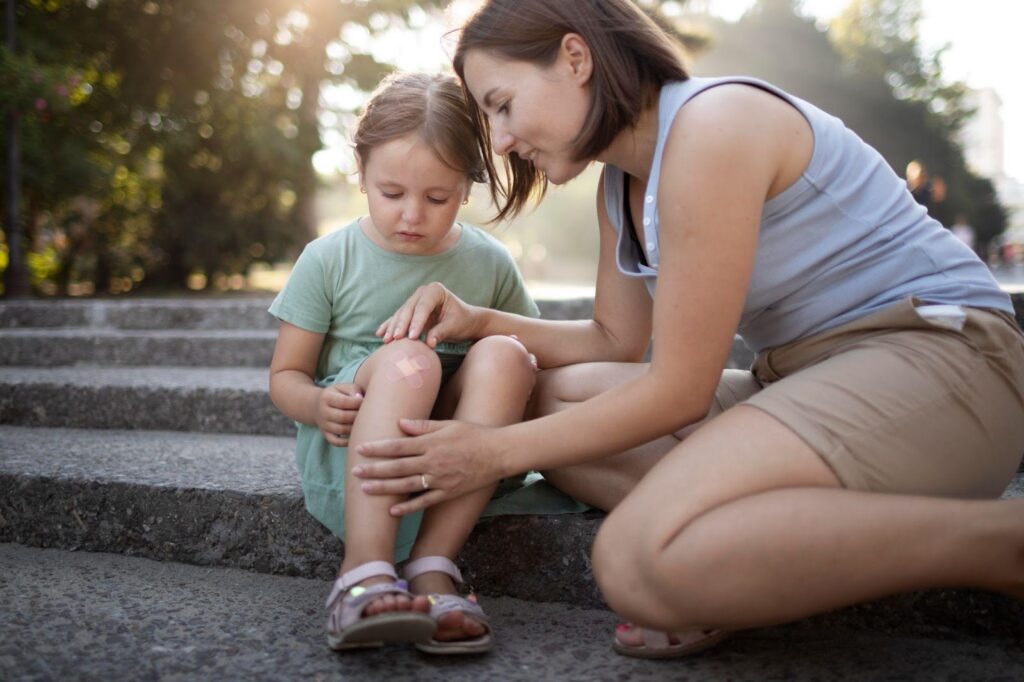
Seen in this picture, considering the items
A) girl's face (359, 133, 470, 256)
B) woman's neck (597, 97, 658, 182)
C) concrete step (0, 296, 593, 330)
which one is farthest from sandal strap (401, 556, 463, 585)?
concrete step (0, 296, 593, 330)

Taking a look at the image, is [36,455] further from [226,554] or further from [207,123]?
[207,123]

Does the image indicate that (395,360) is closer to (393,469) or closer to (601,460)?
(393,469)

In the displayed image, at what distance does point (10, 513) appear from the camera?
7.64 ft

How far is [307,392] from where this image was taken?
6.52ft

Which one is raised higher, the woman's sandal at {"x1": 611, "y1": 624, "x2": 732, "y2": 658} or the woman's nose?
the woman's nose

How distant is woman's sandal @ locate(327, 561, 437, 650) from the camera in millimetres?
1521

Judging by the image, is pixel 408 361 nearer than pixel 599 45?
No

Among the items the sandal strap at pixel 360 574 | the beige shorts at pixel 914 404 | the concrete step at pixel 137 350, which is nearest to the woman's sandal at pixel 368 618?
the sandal strap at pixel 360 574

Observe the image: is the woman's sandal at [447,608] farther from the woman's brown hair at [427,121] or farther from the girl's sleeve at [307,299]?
the woman's brown hair at [427,121]

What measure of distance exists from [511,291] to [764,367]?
722mm

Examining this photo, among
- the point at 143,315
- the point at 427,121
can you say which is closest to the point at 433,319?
the point at 427,121

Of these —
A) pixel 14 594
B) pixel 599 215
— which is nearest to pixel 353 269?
pixel 599 215

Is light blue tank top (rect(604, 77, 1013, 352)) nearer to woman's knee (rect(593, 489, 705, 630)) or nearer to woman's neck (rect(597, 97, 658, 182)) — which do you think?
woman's neck (rect(597, 97, 658, 182))

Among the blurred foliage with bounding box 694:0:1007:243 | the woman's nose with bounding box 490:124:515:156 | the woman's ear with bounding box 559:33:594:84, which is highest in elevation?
the blurred foliage with bounding box 694:0:1007:243
